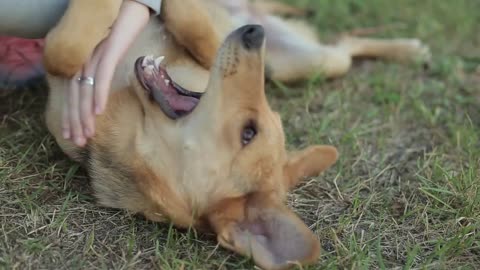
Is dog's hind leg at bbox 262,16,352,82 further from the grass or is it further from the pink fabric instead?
the pink fabric

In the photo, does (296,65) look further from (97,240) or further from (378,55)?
Answer: (97,240)

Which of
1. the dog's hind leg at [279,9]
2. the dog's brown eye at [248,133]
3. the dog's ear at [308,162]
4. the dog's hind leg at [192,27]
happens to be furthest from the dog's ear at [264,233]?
the dog's hind leg at [279,9]

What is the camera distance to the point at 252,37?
2.81m

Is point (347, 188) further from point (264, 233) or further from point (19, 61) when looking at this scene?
point (19, 61)

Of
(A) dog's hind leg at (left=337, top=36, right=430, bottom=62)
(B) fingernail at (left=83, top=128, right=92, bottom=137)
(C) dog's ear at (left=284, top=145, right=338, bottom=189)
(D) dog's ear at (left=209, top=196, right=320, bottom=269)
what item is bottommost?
(A) dog's hind leg at (left=337, top=36, right=430, bottom=62)

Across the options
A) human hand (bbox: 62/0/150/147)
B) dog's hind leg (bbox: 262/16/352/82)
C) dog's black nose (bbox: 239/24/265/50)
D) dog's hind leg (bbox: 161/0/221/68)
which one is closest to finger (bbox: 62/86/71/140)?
human hand (bbox: 62/0/150/147)

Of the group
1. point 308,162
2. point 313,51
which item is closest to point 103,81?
point 308,162

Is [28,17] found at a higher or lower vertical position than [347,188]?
higher

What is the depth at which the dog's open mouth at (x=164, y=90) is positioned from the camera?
2.88 m

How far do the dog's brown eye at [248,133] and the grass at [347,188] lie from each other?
1.36 feet

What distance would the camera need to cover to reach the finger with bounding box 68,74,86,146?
2822mm

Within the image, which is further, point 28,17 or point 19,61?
point 19,61

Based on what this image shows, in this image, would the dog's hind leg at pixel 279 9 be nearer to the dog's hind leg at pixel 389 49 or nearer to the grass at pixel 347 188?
the dog's hind leg at pixel 389 49

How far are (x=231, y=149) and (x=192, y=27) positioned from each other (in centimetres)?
77
